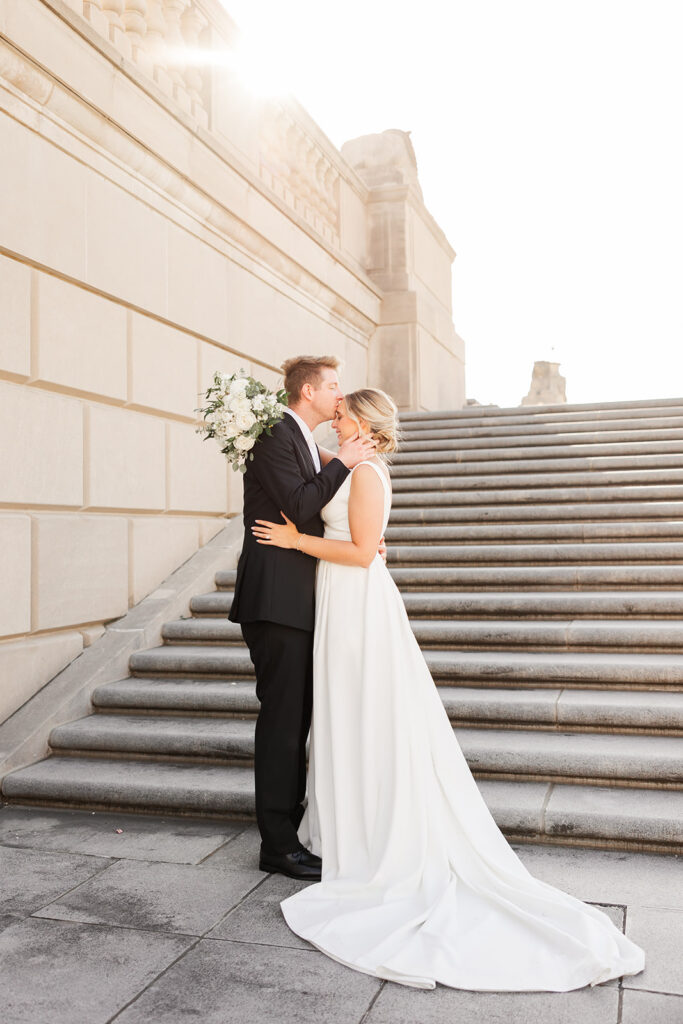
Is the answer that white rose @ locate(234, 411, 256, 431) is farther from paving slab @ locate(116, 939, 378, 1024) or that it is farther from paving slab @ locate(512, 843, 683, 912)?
paving slab @ locate(512, 843, 683, 912)

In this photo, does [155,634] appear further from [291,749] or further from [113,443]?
[291,749]

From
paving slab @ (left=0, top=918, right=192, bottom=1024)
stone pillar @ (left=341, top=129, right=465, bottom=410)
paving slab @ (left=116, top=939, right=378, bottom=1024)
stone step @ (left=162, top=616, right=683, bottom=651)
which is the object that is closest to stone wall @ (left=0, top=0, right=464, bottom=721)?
stone step @ (left=162, top=616, right=683, bottom=651)

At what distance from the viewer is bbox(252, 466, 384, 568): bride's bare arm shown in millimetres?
3752

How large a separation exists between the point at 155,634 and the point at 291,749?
2820 mm

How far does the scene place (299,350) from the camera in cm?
984

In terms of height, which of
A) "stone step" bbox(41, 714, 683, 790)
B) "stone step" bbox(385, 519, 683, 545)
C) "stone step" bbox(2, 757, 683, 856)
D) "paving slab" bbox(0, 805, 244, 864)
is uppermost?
"stone step" bbox(385, 519, 683, 545)

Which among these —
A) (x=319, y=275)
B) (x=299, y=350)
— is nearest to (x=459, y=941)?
(x=299, y=350)

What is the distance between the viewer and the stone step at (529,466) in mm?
8430

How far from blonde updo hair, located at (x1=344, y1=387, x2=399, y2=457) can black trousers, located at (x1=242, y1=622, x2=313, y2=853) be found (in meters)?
0.87

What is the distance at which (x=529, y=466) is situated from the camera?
28.9 ft

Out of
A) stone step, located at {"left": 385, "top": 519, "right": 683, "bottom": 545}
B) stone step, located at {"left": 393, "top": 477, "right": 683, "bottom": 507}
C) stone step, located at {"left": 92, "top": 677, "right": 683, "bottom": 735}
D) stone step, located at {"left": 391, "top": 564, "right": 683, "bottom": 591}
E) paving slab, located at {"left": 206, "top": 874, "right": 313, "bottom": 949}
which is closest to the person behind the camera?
paving slab, located at {"left": 206, "top": 874, "right": 313, "bottom": 949}

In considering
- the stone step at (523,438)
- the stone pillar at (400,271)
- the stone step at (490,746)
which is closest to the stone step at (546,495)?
the stone step at (523,438)

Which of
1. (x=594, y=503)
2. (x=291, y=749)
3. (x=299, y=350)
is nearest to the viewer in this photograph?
(x=291, y=749)

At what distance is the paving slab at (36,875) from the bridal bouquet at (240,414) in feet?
5.98
